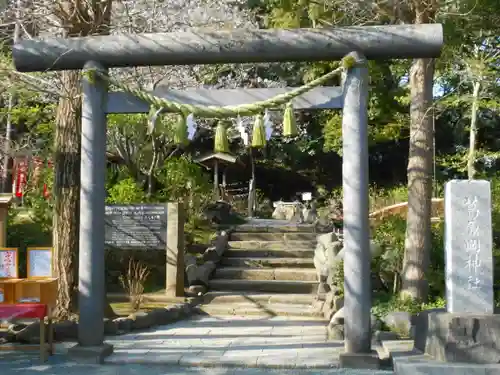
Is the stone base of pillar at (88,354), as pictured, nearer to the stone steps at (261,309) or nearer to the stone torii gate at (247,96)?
the stone torii gate at (247,96)

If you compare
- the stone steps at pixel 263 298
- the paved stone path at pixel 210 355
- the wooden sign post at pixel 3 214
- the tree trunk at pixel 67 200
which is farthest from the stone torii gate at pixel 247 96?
the stone steps at pixel 263 298

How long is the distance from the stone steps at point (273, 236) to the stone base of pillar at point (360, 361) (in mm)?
8620

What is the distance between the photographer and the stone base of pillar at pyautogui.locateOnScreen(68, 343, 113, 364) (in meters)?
6.81

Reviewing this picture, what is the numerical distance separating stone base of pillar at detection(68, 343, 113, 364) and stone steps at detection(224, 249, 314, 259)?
7333 mm

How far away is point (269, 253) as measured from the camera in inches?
551

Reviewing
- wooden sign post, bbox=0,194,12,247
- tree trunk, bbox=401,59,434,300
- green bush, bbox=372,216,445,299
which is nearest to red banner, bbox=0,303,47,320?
wooden sign post, bbox=0,194,12,247

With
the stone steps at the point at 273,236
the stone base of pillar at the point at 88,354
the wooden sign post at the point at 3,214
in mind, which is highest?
the wooden sign post at the point at 3,214

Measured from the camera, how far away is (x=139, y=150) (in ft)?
56.9

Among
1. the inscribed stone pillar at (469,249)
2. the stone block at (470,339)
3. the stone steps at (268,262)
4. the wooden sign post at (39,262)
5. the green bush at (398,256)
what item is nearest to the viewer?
the stone block at (470,339)

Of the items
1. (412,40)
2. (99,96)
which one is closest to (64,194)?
(99,96)

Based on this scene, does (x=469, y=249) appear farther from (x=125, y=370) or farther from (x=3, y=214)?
(x=3, y=214)

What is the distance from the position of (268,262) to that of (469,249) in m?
7.36

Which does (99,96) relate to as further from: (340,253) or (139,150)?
(139,150)

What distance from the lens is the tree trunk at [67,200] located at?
8.55 meters
